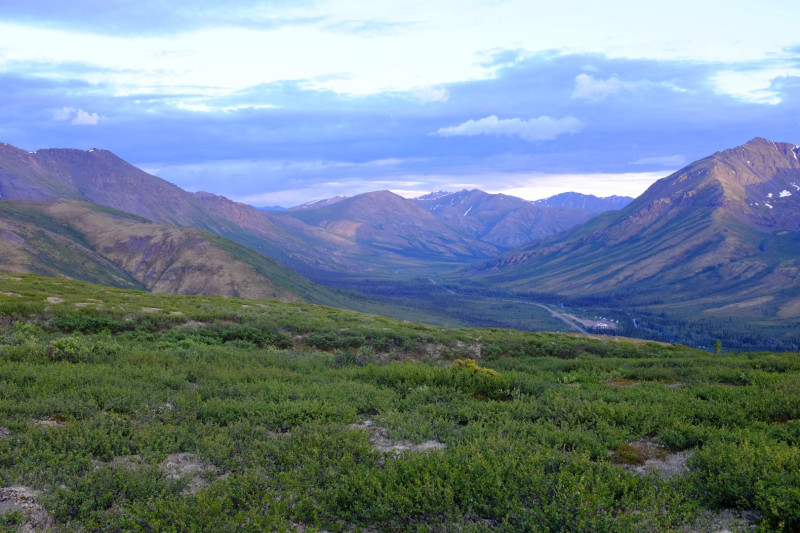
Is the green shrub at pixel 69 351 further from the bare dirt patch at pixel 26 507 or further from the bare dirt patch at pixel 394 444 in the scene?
the bare dirt patch at pixel 394 444

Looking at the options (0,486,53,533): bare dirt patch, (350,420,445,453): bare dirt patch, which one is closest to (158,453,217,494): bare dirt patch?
(0,486,53,533): bare dirt patch

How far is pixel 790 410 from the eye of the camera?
12.2m

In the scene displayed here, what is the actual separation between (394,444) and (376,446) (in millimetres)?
448

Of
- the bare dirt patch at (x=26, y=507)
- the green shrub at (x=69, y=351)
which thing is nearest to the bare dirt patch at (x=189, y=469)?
the bare dirt patch at (x=26, y=507)

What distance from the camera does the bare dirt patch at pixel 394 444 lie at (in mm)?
10491

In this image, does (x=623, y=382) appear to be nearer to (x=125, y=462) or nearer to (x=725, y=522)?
(x=725, y=522)

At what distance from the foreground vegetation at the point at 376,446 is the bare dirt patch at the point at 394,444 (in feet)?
0.25

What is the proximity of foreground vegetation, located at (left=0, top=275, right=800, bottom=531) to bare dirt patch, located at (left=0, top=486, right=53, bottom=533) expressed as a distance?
0.05m

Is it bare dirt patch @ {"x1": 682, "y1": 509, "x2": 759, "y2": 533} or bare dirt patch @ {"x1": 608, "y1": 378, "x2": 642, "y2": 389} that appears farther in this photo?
bare dirt patch @ {"x1": 608, "y1": 378, "x2": 642, "y2": 389}

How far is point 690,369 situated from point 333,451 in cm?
1704

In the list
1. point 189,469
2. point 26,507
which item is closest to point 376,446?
point 189,469

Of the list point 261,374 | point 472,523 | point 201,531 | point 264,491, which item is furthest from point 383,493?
point 261,374

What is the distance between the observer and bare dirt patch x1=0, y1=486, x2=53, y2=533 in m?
7.43

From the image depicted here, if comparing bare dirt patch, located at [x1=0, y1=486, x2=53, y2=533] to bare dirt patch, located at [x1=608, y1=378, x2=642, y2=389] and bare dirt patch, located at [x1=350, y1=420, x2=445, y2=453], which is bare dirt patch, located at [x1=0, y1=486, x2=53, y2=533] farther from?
bare dirt patch, located at [x1=608, y1=378, x2=642, y2=389]
